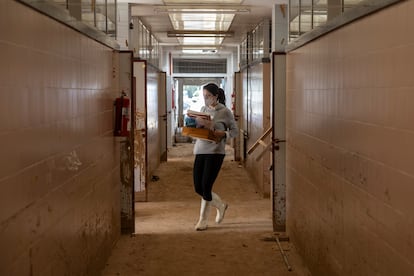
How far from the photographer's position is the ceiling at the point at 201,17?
790cm

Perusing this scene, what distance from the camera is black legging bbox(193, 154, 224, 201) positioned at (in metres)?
5.98

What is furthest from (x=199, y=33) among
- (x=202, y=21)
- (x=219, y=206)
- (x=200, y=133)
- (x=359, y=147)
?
(x=359, y=147)

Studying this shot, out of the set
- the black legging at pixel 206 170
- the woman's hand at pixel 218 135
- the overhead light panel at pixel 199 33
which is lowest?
the black legging at pixel 206 170

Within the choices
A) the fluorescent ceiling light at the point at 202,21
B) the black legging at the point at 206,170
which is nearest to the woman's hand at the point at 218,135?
the black legging at the point at 206,170

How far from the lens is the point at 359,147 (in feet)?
10.0

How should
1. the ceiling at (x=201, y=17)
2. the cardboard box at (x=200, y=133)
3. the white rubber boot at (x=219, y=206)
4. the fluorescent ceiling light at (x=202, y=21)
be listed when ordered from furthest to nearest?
1. the fluorescent ceiling light at (x=202, y=21)
2. the ceiling at (x=201, y=17)
3. the white rubber boot at (x=219, y=206)
4. the cardboard box at (x=200, y=133)

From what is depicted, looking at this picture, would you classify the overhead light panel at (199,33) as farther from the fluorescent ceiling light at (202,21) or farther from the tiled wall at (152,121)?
the tiled wall at (152,121)

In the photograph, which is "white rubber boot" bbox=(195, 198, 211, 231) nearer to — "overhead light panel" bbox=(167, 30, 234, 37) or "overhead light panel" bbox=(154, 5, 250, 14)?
"overhead light panel" bbox=(154, 5, 250, 14)

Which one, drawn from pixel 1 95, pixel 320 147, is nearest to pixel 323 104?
pixel 320 147

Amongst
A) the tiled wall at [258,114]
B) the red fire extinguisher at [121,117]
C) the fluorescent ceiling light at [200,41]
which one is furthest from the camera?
the fluorescent ceiling light at [200,41]

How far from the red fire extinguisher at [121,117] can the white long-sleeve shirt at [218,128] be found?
1001 mm

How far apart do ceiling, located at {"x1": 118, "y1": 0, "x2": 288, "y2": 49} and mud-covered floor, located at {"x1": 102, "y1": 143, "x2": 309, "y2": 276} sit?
2.62 metres

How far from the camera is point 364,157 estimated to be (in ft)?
9.75

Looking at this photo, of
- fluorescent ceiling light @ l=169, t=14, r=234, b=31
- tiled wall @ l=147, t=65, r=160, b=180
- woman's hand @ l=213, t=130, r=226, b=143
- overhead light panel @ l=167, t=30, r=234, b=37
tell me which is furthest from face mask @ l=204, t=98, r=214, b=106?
overhead light panel @ l=167, t=30, r=234, b=37
